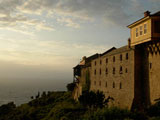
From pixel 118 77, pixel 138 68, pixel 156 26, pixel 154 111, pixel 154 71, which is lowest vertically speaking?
pixel 154 111

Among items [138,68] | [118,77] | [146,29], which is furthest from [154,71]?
[118,77]

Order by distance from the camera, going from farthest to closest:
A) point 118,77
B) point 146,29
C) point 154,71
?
point 118,77 → point 154,71 → point 146,29

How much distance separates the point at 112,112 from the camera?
24703 mm

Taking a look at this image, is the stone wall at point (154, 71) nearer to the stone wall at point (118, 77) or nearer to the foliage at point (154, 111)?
the foliage at point (154, 111)

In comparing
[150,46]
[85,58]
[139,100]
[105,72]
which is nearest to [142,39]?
[150,46]

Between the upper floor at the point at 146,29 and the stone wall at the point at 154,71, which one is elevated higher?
the upper floor at the point at 146,29

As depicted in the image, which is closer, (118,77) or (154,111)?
(154,111)

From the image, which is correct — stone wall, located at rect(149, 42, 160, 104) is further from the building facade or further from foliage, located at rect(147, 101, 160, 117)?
foliage, located at rect(147, 101, 160, 117)

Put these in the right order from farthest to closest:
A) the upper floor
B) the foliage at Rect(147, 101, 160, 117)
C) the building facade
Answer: the building facade, the upper floor, the foliage at Rect(147, 101, 160, 117)

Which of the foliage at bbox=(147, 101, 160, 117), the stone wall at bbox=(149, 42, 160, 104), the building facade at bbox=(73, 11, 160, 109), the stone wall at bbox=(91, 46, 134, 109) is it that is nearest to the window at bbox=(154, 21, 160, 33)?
the building facade at bbox=(73, 11, 160, 109)

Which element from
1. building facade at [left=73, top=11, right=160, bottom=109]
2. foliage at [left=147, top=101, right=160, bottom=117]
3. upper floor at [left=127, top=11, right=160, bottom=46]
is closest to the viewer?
foliage at [left=147, top=101, right=160, bottom=117]

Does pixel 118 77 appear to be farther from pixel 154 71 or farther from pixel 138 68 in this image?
pixel 154 71

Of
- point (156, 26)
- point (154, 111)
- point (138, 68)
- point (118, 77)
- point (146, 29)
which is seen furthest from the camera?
point (118, 77)

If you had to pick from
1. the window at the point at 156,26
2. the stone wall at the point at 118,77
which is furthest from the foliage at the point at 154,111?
the window at the point at 156,26
